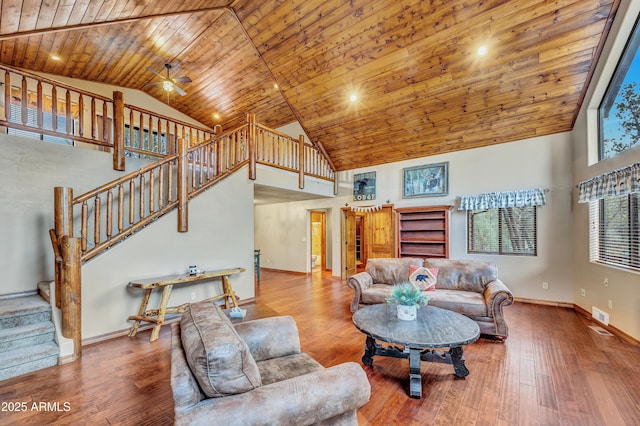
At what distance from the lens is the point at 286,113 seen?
300 inches

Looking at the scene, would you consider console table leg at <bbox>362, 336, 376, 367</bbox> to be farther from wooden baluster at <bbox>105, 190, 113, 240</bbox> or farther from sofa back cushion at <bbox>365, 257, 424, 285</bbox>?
wooden baluster at <bbox>105, 190, 113, 240</bbox>

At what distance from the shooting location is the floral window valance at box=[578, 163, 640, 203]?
3099 mm

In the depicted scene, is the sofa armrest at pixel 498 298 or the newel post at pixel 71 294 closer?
the newel post at pixel 71 294

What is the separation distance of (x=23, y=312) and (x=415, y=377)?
4104mm

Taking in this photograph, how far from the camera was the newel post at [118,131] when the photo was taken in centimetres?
410

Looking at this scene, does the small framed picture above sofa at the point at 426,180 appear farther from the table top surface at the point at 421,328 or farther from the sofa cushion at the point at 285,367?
the sofa cushion at the point at 285,367

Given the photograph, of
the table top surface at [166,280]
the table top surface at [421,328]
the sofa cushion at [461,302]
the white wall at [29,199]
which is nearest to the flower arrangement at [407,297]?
the table top surface at [421,328]

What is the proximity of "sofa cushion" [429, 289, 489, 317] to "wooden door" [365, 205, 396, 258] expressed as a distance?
2718 millimetres

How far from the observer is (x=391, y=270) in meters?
4.64

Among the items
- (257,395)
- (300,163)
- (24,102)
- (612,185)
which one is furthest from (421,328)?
(24,102)

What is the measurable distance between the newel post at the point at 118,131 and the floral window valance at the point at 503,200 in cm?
630

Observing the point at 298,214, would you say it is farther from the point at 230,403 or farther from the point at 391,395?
the point at 230,403

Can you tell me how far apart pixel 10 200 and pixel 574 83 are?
8134 millimetres

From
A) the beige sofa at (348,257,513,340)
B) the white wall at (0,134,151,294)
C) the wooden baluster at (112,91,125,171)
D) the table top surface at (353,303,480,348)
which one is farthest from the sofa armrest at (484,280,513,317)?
the white wall at (0,134,151,294)
